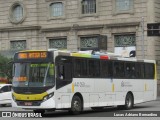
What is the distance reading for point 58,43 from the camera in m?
50.3

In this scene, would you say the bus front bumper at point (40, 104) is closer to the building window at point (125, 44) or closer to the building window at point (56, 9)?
the building window at point (125, 44)

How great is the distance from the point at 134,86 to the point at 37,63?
25.7 feet

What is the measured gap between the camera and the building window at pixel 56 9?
1976 inches

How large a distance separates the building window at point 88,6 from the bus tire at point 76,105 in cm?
2697

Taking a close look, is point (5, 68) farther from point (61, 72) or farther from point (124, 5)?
point (61, 72)

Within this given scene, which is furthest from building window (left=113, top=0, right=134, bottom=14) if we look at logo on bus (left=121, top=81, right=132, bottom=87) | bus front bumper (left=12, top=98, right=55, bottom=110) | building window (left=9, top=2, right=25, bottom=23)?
bus front bumper (left=12, top=98, right=55, bottom=110)

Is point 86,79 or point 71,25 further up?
point 71,25

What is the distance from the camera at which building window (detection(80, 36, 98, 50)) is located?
48.2 metres

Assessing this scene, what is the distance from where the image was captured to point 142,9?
45625 mm

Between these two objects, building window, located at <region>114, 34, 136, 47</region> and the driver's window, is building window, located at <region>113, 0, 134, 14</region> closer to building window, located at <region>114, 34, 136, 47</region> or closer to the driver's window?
building window, located at <region>114, 34, 136, 47</region>

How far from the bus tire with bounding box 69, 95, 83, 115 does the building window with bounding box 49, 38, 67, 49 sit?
90.7 ft

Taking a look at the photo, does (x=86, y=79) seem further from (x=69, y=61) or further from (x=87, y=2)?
(x=87, y=2)

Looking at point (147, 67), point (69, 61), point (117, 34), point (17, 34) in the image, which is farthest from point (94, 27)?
point (69, 61)

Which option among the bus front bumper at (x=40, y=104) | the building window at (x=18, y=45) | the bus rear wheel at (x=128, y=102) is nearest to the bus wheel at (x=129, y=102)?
the bus rear wheel at (x=128, y=102)
